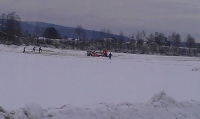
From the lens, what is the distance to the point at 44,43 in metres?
87.2

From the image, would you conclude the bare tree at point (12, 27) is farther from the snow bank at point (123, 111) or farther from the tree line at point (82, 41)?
the snow bank at point (123, 111)

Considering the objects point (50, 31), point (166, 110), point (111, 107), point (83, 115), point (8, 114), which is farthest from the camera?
point (50, 31)

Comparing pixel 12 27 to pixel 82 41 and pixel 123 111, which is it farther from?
pixel 123 111

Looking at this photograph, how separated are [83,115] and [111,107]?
1.10 meters

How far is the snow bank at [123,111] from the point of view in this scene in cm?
754

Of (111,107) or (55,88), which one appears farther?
(55,88)

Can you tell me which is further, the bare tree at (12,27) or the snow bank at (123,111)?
the bare tree at (12,27)

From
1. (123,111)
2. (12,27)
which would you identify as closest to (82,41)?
(12,27)

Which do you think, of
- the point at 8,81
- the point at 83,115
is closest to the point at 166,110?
the point at 83,115

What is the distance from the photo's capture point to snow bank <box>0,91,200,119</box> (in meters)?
7.54

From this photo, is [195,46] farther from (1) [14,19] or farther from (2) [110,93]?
(2) [110,93]

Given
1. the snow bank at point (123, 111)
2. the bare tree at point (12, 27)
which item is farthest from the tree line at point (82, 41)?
the snow bank at point (123, 111)

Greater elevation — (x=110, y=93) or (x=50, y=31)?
(x=50, y=31)

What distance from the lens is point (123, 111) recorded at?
29.0 feet
